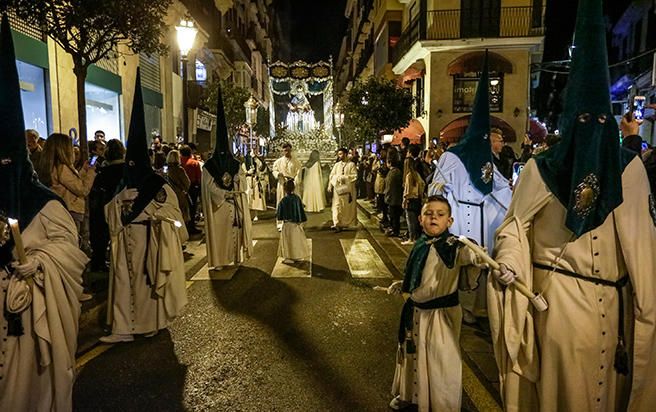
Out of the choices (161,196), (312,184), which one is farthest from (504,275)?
(312,184)

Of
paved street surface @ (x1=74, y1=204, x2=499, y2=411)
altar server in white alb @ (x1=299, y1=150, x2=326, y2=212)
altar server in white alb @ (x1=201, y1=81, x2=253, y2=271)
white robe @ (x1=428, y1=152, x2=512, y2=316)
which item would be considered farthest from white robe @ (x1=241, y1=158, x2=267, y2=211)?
white robe @ (x1=428, y1=152, x2=512, y2=316)

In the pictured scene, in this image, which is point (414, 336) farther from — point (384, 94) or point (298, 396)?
point (384, 94)

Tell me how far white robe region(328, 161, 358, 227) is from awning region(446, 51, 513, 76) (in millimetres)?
10784

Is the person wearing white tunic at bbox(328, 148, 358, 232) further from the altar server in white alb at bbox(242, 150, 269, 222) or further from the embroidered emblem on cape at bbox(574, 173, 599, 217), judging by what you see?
the embroidered emblem on cape at bbox(574, 173, 599, 217)

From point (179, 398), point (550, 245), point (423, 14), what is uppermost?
point (423, 14)

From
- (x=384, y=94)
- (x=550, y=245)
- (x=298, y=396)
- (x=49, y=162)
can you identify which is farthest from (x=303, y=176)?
(x=550, y=245)

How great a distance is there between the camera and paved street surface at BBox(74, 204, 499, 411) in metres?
4.37

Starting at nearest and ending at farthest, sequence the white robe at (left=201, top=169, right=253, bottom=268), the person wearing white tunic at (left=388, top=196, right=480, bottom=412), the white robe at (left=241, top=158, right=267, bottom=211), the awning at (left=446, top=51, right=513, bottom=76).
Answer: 1. the person wearing white tunic at (left=388, top=196, right=480, bottom=412)
2. the white robe at (left=201, top=169, right=253, bottom=268)
3. the white robe at (left=241, top=158, right=267, bottom=211)
4. the awning at (left=446, top=51, right=513, bottom=76)

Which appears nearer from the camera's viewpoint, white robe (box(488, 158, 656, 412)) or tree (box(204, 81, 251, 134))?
white robe (box(488, 158, 656, 412))

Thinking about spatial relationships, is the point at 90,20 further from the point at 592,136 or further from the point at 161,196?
the point at 592,136

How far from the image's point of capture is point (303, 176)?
17.5 metres

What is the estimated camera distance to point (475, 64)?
23.2 meters

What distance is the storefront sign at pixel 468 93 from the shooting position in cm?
2466

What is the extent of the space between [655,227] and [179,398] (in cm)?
361
